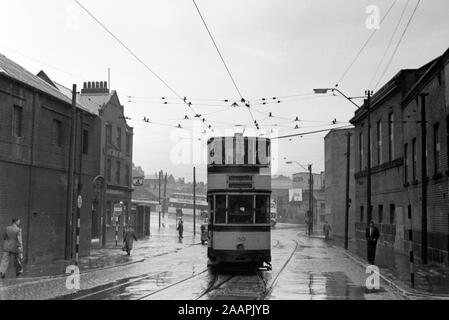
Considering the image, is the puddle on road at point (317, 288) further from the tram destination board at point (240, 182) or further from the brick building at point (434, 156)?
the brick building at point (434, 156)

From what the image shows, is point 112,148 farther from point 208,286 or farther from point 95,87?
point 208,286

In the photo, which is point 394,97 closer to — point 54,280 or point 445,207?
point 445,207

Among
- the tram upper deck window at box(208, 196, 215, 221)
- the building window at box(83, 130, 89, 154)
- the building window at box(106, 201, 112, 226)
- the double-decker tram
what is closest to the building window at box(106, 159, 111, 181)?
the building window at box(106, 201, 112, 226)

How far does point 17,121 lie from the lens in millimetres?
21469

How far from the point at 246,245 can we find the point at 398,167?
638 inches

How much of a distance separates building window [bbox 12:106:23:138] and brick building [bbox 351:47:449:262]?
14960 millimetres

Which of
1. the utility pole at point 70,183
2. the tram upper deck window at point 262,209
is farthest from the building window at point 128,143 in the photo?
the tram upper deck window at point 262,209

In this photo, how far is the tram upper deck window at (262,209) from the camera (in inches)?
723

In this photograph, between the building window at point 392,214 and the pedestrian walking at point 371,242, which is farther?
the building window at point 392,214
